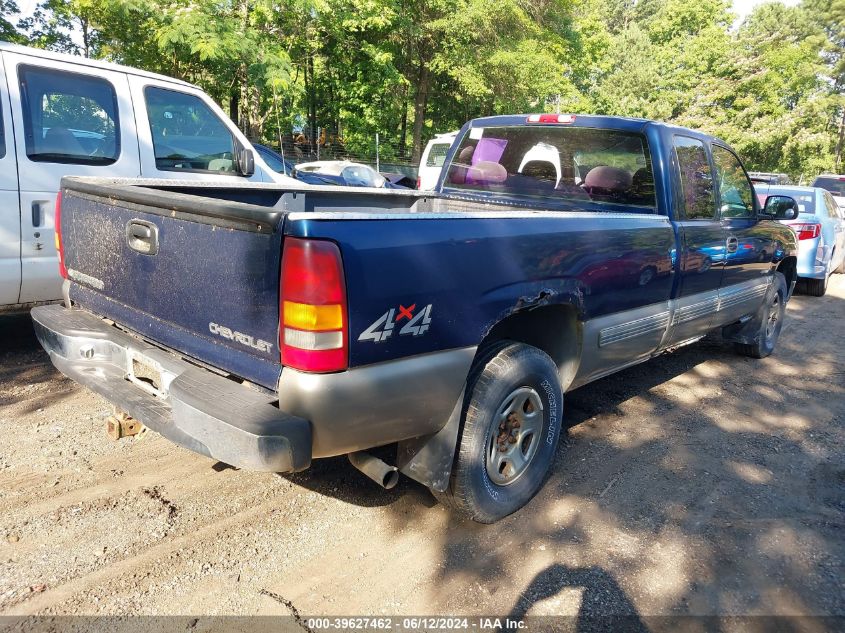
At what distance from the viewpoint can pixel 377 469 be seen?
2.52 metres

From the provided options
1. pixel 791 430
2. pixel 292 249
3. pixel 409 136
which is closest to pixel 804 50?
pixel 409 136

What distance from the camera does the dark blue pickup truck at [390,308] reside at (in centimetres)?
216

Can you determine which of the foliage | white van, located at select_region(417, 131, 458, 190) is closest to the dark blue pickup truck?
the foliage

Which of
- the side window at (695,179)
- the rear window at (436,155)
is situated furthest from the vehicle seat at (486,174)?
the rear window at (436,155)

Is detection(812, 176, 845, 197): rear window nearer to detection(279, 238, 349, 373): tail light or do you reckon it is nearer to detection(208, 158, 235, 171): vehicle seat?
detection(208, 158, 235, 171): vehicle seat

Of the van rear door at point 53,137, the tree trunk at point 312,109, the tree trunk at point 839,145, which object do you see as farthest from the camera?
the tree trunk at point 839,145

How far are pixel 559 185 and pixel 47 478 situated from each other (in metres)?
Result: 3.50

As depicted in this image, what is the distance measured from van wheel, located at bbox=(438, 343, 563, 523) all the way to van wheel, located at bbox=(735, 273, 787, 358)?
3.50 m

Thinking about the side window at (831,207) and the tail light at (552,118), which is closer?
the tail light at (552,118)

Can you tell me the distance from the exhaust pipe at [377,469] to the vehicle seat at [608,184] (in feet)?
8.07

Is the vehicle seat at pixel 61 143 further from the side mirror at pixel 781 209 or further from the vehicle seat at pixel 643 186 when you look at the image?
the side mirror at pixel 781 209

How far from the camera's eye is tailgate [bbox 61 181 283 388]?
224 cm

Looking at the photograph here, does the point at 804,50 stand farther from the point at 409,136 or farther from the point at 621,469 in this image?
the point at 621,469

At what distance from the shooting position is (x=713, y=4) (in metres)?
39.1
